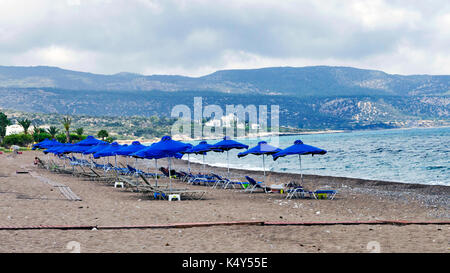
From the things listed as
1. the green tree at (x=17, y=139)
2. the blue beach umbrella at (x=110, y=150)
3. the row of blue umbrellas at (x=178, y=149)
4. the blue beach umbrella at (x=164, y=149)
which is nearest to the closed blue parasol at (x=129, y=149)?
the row of blue umbrellas at (x=178, y=149)

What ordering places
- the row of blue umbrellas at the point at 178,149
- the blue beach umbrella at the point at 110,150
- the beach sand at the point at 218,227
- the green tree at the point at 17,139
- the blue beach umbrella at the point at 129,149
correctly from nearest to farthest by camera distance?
the beach sand at the point at 218,227 < the row of blue umbrellas at the point at 178,149 < the blue beach umbrella at the point at 129,149 < the blue beach umbrella at the point at 110,150 < the green tree at the point at 17,139

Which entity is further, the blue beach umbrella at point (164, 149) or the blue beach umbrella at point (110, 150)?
the blue beach umbrella at point (110, 150)

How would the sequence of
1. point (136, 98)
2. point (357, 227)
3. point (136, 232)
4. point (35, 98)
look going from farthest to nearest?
1. point (136, 98)
2. point (35, 98)
3. point (357, 227)
4. point (136, 232)

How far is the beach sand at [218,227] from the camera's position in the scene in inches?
246

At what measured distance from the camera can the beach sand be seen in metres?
6.24

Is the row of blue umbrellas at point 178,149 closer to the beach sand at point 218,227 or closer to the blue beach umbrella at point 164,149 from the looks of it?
the blue beach umbrella at point 164,149

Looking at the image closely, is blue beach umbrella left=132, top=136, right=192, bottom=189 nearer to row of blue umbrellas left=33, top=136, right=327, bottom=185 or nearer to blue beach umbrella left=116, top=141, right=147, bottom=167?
row of blue umbrellas left=33, top=136, right=327, bottom=185

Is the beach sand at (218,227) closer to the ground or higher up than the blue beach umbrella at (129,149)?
closer to the ground

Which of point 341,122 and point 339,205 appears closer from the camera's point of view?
point 339,205

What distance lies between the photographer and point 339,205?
12891 mm

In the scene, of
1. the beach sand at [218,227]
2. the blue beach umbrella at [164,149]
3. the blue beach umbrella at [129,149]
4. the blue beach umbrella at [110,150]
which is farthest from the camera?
the blue beach umbrella at [110,150]
